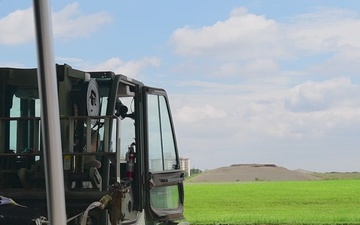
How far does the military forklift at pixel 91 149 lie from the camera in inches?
219

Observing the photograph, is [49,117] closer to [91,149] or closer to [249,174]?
[91,149]

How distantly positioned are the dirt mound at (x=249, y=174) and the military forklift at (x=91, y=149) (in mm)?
52231

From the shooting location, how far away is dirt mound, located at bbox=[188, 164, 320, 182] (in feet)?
203

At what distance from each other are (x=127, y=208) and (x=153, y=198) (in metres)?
0.73

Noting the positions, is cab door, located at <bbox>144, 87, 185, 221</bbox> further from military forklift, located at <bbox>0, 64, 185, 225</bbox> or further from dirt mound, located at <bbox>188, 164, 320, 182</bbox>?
dirt mound, located at <bbox>188, 164, 320, 182</bbox>

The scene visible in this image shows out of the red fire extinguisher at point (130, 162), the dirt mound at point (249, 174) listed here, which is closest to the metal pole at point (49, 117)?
the red fire extinguisher at point (130, 162)

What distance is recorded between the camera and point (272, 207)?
32.0 m

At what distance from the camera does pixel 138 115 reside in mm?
6473

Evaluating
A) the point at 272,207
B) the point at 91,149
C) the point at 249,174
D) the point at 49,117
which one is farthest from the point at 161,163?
the point at 249,174

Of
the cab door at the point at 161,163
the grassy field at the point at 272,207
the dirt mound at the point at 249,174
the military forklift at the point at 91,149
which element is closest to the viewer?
the military forklift at the point at 91,149

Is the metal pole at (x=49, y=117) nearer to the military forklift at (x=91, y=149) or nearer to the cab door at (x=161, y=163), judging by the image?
the military forklift at (x=91, y=149)

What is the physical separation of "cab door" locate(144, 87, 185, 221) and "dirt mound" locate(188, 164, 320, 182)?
2020 inches

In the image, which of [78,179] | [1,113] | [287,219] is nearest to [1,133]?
[1,113]

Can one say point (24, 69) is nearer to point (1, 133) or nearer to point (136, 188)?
point (1, 133)
